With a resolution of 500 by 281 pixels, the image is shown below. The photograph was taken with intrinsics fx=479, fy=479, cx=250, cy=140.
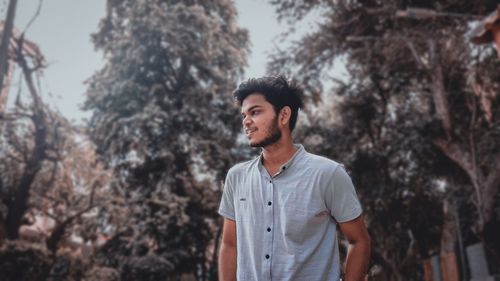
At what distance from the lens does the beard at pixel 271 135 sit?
2.37 meters

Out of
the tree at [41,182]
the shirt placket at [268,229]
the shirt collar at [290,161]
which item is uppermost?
the tree at [41,182]

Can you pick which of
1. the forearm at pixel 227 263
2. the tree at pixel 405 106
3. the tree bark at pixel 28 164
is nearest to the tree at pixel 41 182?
the tree bark at pixel 28 164

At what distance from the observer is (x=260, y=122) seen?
2.37m

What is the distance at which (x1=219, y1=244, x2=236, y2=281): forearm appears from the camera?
2.40 metres

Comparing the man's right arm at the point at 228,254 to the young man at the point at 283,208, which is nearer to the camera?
the young man at the point at 283,208

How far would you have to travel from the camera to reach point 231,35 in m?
25.3

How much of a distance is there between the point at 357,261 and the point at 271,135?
72 centimetres

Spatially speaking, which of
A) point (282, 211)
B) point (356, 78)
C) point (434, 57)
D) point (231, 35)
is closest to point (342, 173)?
point (282, 211)

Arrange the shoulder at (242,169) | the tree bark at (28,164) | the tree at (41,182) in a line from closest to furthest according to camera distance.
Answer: the shoulder at (242,169), the tree at (41,182), the tree bark at (28,164)

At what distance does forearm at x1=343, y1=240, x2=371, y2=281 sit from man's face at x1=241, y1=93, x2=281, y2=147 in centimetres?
65

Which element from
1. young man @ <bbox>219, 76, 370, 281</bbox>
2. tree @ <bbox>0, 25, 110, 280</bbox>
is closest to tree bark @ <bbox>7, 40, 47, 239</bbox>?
tree @ <bbox>0, 25, 110, 280</bbox>

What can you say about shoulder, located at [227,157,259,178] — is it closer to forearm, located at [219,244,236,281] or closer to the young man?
the young man

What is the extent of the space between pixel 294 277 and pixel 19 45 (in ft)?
55.5

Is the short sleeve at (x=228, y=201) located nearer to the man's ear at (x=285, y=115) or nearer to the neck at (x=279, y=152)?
the neck at (x=279, y=152)
